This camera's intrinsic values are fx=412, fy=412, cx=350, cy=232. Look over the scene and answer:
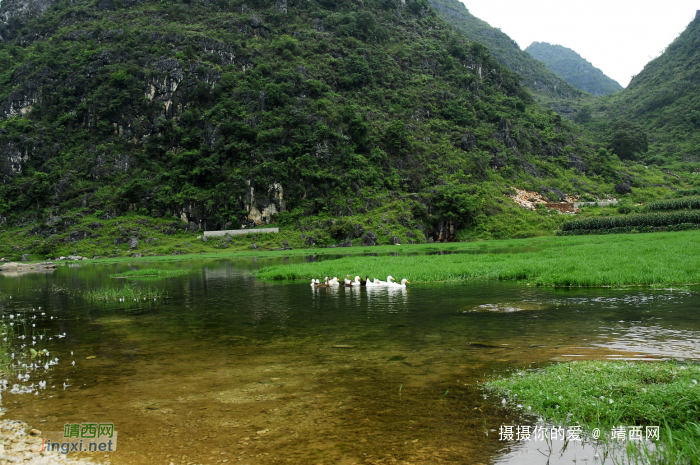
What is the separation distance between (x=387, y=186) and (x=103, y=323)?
79593mm

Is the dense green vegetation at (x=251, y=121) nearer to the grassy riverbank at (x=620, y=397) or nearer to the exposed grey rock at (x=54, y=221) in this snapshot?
the exposed grey rock at (x=54, y=221)

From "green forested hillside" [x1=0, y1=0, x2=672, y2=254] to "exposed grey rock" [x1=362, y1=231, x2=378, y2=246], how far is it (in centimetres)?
191

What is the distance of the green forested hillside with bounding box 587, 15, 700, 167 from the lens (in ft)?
411

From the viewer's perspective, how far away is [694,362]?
861 cm

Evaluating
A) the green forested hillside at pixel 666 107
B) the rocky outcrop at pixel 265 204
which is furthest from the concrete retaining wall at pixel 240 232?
the green forested hillside at pixel 666 107

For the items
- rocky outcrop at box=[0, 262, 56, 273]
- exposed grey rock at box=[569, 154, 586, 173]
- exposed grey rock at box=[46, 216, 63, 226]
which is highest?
exposed grey rock at box=[569, 154, 586, 173]

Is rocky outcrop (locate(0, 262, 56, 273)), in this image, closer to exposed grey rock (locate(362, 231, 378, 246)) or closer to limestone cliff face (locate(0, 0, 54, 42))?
exposed grey rock (locate(362, 231, 378, 246))

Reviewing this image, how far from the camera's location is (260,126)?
320 feet

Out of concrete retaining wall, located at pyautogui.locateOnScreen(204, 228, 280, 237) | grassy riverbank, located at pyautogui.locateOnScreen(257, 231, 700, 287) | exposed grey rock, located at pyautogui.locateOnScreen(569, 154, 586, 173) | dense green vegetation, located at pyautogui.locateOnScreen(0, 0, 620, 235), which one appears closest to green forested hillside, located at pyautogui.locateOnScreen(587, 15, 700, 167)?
exposed grey rock, located at pyautogui.locateOnScreen(569, 154, 586, 173)

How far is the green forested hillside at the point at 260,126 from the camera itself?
89688mm

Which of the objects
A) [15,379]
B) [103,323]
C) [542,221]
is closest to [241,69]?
[542,221]

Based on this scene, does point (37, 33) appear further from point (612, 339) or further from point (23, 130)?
point (612, 339)

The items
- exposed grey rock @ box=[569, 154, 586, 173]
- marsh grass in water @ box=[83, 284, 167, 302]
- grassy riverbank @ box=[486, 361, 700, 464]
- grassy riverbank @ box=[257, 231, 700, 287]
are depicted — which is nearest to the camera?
grassy riverbank @ box=[486, 361, 700, 464]

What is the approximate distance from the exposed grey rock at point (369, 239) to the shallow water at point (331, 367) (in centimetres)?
5147
